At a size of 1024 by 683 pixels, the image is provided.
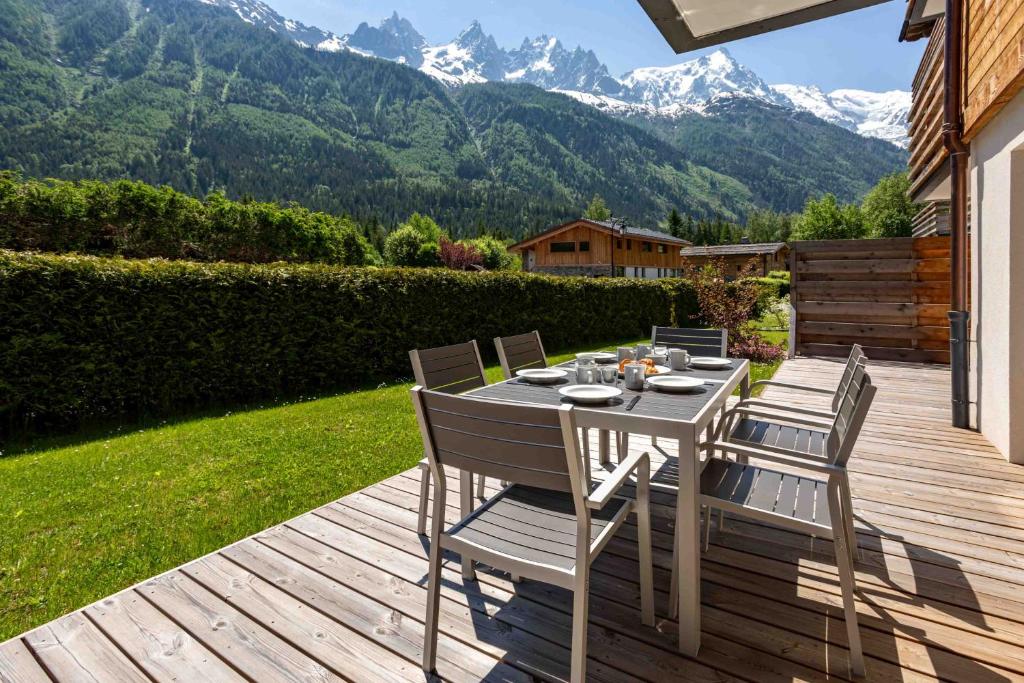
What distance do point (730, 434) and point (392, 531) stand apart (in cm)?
202

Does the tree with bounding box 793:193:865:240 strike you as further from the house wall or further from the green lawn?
the green lawn

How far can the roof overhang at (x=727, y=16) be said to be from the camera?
318cm

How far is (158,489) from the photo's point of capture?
3531mm

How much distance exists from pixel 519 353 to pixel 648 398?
1.49 meters

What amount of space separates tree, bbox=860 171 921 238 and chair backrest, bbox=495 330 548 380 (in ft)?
152

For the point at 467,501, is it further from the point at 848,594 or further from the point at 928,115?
the point at 928,115

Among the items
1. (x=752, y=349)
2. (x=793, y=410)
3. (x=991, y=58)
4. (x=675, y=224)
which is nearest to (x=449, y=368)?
(x=793, y=410)

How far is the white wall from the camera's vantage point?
3.57 meters

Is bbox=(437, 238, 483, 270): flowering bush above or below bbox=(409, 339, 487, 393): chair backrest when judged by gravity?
above

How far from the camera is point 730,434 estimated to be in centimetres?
293

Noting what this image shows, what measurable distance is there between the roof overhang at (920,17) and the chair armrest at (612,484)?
656 centimetres

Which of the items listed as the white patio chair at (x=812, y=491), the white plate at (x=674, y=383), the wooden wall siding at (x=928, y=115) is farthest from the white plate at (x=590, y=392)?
the wooden wall siding at (x=928, y=115)

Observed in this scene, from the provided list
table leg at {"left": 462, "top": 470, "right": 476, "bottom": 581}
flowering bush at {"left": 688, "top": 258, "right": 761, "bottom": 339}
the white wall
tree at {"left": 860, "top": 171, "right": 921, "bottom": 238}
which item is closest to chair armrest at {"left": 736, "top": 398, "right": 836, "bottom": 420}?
table leg at {"left": 462, "top": 470, "right": 476, "bottom": 581}

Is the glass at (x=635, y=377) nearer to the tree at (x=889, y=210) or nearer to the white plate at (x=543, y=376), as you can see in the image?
the white plate at (x=543, y=376)
